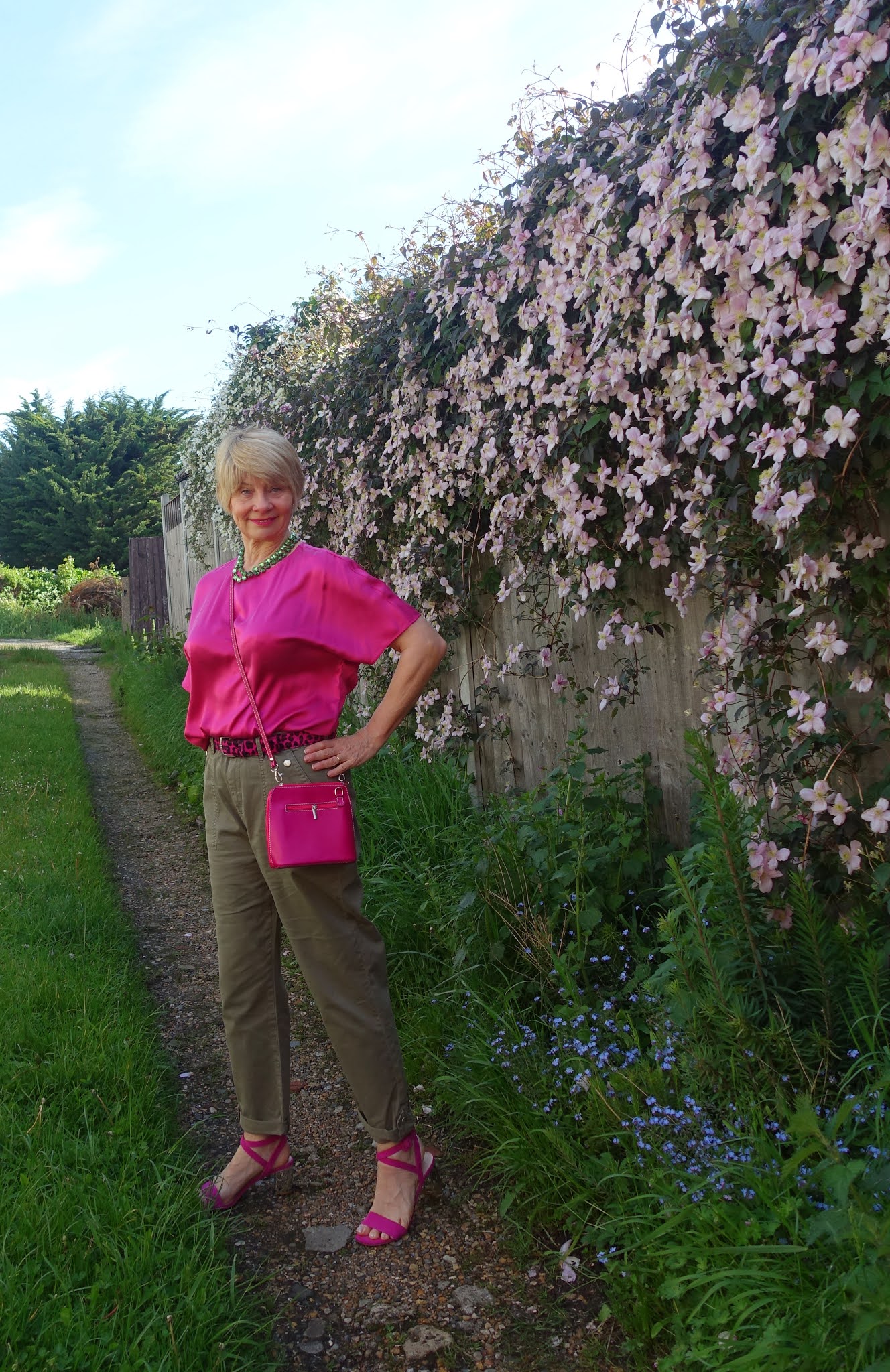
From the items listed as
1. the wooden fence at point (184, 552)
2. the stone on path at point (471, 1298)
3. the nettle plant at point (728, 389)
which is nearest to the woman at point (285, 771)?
the stone on path at point (471, 1298)

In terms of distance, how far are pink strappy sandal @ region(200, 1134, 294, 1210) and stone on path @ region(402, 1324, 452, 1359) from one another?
64 cm

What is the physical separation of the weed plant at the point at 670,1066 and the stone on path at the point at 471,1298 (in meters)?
0.16

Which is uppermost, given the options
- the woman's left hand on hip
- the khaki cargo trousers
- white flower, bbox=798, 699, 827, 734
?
white flower, bbox=798, 699, 827, 734

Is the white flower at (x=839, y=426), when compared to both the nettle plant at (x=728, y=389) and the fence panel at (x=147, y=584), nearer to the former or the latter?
the nettle plant at (x=728, y=389)

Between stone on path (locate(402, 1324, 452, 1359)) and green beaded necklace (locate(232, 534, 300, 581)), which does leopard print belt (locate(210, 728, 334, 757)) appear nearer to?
green beaded necklace (locate(232, 534, 300, 581))

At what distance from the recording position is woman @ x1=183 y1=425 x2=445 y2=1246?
2430 millimetres

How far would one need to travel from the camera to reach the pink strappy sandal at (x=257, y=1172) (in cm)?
254

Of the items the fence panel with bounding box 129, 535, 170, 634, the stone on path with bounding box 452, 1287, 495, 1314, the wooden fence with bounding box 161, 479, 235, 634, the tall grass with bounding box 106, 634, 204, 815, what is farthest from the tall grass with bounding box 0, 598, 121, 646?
the stone on path with bounding box 452, 1287, 495, 1314

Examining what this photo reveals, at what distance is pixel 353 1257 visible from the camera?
2.38 metres

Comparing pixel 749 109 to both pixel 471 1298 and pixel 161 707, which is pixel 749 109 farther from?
pixel 161 707

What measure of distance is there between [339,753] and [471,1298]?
1.23 m

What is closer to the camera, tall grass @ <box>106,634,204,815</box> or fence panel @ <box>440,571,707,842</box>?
fence panel @ <box>440,571,707,842</box>

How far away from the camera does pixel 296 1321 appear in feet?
7.10

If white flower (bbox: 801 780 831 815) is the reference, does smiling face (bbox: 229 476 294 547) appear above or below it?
above
